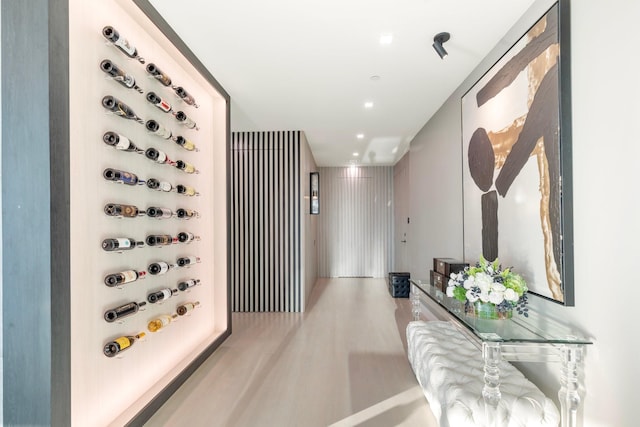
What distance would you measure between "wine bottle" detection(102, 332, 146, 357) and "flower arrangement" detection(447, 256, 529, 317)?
232 cm

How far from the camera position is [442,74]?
2.81m

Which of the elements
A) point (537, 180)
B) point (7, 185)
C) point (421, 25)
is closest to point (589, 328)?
point (537, 180)

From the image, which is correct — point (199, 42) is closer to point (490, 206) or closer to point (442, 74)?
point (442, 74)

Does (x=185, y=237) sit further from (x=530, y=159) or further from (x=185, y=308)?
(x=530, y=159)

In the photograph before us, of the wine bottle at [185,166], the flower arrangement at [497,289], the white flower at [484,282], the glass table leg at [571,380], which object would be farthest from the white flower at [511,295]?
the wine bottle at [185,166]

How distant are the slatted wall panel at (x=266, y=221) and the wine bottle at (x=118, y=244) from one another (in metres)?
2.79

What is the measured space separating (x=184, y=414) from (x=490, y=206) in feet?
9.62

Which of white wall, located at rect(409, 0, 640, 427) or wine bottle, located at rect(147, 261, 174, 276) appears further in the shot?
wine bottle, located at rect(147, 261, 174, 276)

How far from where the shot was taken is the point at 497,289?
6.04ft

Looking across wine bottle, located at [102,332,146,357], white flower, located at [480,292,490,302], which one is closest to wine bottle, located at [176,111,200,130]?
wine bottle, located at [102,332,146,357]

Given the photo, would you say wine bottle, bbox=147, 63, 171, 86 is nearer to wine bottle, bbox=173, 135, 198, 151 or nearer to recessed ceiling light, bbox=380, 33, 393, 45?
wine bottle, bbox=173, 135, 198, 151

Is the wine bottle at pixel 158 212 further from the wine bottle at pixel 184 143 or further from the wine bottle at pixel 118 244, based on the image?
the wine bottle at pixel 184 143

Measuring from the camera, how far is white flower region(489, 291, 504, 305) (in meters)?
1.83

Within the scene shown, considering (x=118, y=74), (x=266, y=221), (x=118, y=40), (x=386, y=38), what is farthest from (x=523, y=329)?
(x=266, y=221)
